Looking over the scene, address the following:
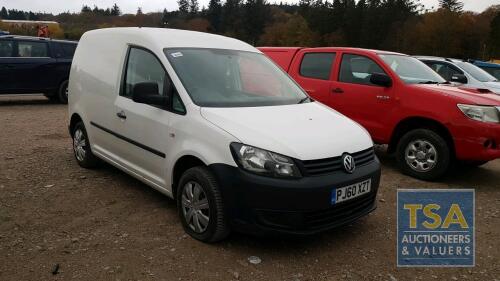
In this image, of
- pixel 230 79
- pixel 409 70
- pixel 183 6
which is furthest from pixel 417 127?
pixel 183 6

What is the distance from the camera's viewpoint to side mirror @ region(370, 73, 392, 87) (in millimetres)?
5965

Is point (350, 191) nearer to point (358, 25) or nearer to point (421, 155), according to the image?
point (421, 155)

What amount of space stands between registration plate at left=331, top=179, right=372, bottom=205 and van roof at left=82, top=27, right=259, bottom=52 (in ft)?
6.66

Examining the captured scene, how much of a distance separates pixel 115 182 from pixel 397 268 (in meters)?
3.31

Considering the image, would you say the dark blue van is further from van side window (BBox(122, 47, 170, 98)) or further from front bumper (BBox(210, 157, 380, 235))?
front bumper (BBox(210, 157, 380, 235))

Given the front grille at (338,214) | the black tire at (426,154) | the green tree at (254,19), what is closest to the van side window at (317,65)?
the black tire at (426,154)

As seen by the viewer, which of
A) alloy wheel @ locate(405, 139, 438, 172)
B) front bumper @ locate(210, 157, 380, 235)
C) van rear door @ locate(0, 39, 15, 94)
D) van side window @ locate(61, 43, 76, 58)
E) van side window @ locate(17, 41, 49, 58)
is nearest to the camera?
front bumper @ locate(210, 157, 380, 235)

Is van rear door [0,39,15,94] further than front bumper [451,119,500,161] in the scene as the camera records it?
Yes

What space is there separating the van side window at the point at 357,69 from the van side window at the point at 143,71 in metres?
3.32

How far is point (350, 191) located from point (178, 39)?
7.44 feet

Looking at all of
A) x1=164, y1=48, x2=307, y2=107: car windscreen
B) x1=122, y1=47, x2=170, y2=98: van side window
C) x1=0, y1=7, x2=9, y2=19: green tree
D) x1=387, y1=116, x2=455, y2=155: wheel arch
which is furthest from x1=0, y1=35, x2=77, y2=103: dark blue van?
x1=0, y1=7, x2=9, y2=19: green tree

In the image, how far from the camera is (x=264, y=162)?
3.27 meters

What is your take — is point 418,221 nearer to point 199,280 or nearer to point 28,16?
point 199,280

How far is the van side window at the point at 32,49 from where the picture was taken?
11144mm
